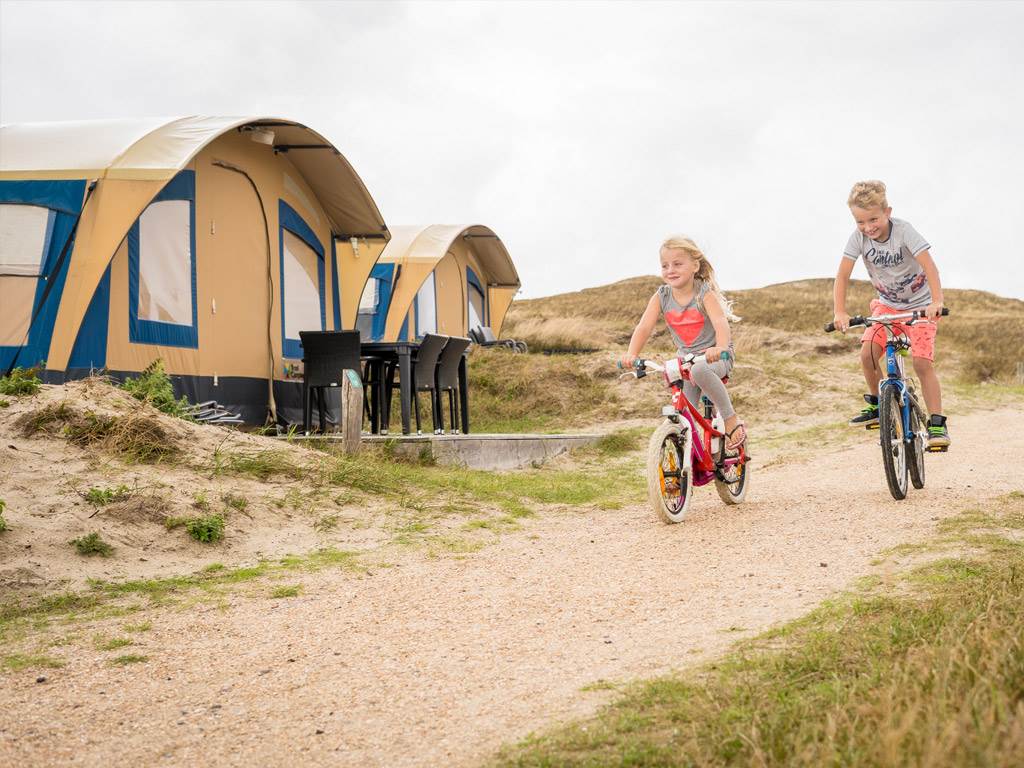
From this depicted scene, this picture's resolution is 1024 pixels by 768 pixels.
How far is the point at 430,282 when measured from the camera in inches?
728

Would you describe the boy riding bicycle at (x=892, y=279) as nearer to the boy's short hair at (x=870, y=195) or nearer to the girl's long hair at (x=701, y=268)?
the boy's short hair at (x=870, y=195)

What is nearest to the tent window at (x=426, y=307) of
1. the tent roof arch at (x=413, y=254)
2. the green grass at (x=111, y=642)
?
the tent roof arch at (x=413, y=254)

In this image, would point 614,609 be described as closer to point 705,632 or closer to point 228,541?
point 705,632

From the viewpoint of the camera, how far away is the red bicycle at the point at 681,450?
5379mm

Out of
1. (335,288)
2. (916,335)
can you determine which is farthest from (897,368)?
(335,288)

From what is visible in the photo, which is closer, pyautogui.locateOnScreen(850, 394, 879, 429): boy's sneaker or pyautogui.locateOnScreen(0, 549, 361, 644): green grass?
pyautogui.locateOnScreen(0, 549, 361, 644): green grass

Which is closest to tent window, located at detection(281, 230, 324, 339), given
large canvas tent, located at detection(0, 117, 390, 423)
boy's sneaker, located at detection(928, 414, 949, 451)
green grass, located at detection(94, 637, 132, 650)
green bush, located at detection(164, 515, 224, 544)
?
large canvas tent, located at detection(0, 117, 390, 423)

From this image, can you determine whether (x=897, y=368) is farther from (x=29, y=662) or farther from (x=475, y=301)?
(x=475, y=301)

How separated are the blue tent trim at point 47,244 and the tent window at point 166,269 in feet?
1.81

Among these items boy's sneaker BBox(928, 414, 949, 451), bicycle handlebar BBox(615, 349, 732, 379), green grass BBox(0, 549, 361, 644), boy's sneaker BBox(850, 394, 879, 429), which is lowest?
green grass BBox(0, 549, 361, 644)

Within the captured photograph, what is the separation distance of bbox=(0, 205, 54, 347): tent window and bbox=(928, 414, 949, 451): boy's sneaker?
6.70 metres

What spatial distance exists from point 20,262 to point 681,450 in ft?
18.7

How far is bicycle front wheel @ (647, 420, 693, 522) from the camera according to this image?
5.34 meters

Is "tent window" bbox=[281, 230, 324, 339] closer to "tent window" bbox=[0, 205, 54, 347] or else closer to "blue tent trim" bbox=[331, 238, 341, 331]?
"blue tent trim" bbox=[331, 238, 341, 331]
